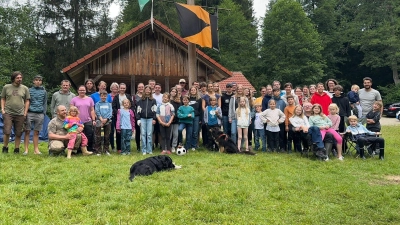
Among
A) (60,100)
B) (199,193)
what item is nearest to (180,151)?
(60,100)

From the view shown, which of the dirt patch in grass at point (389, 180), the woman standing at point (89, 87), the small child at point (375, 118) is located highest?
the woman standing at point (89, 87)

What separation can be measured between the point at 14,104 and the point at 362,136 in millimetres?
7704

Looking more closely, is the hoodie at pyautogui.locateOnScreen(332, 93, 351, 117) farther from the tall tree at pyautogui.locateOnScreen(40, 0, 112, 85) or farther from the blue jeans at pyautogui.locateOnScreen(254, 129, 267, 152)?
the tall tree at pyautogui.locateOnScreen(40, 0, 112, 85)

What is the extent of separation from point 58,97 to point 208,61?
6984 mm

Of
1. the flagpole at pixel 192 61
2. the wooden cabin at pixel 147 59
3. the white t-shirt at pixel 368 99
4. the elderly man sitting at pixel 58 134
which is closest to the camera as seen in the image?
the elderly man sitting at pixel 58 134

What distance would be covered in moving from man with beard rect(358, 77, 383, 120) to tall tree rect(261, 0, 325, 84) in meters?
23.9

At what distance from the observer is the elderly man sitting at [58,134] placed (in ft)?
22.6

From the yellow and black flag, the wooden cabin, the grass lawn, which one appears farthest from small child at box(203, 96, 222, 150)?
the wooden cabin

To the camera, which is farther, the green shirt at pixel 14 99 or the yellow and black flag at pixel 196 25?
the yellow and black flag at pixel 196 25

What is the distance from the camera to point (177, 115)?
26.3 ft

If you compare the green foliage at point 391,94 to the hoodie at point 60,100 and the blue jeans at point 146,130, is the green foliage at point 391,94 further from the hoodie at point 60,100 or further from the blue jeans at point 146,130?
the hoodie at point 60,100

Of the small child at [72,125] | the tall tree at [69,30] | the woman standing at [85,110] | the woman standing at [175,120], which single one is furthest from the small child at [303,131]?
the tall tree at [69,30]

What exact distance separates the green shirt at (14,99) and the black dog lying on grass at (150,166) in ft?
10.7

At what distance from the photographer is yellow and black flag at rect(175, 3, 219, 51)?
28.2 ft
